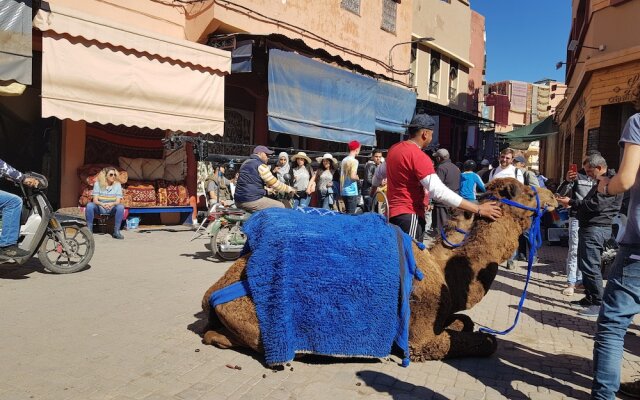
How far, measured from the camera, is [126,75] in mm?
10273

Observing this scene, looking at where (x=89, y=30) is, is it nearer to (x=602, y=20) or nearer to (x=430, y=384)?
(x=430, y=384)

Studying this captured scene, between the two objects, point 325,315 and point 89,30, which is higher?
point 89,30

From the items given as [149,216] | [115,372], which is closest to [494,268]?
[115,372]

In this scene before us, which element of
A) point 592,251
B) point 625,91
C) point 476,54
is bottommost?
point 592,251

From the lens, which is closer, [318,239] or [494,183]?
[318,239]

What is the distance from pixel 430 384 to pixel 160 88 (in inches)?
346

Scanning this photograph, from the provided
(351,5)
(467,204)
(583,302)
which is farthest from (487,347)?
(351,5)

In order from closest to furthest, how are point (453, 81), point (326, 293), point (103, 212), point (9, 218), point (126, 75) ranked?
point (326, 293) < point (9, 218) < point (126, 75) < point (103, 212) < point (453, 81)

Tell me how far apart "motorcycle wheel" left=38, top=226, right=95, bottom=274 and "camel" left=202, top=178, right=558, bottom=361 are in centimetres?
346

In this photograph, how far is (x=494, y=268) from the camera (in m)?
4.31

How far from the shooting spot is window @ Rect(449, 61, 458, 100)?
2734 cm

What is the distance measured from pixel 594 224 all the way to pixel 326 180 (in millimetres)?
7534

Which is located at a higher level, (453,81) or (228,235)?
(453,81)

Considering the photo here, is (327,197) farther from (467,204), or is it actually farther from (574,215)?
(467,204)
